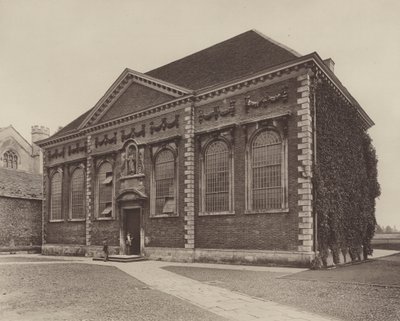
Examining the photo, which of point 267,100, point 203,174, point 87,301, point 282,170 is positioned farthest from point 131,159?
point 87,301

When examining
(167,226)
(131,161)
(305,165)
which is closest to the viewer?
(305,165)

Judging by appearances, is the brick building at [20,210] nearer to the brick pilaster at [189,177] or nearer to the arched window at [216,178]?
the brick pilaster at [189,177]

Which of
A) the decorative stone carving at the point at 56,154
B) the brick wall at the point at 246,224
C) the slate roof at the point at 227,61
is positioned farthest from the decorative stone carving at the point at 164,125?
the decorative stone carving at the point at 56,154

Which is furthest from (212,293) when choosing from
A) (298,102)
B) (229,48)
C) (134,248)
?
(229,48)

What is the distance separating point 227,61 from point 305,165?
8725 millimetres

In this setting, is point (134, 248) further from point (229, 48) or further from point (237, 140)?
point (229, 48)

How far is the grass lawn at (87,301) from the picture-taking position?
880cm

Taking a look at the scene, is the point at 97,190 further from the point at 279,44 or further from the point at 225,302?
the point at 225,302

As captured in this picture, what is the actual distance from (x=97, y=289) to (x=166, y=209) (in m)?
11.6

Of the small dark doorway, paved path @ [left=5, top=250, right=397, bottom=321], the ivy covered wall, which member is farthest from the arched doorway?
the ivy covered wall

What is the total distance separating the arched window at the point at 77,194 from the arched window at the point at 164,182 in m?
7.77

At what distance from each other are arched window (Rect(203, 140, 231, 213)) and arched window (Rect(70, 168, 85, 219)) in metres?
11.4

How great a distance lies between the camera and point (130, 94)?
89.7 feet

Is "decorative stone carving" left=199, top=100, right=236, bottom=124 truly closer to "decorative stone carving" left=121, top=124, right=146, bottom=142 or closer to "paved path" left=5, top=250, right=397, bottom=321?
"decorative stone carving" left=121, top=124, right=146, bottom=142
